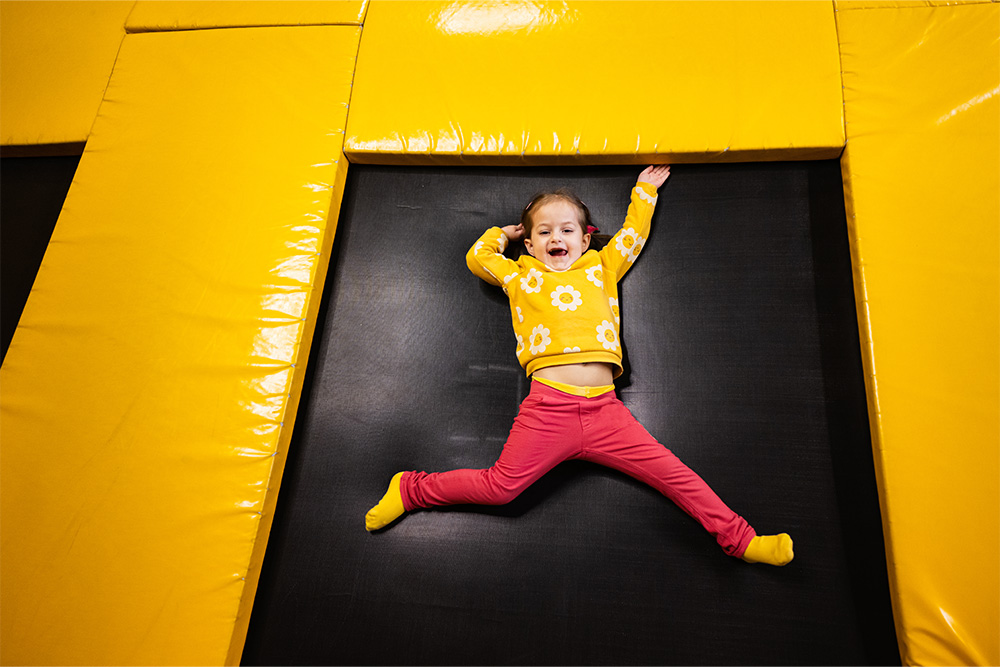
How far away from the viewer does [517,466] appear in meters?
1.60

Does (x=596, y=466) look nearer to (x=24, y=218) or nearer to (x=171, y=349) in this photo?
(x=171, y=349)

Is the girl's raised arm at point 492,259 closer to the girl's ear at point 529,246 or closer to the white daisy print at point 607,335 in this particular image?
the girl's ear at point 529,246

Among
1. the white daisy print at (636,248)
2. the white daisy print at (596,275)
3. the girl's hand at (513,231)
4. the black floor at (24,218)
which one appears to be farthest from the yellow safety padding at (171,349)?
the white daisy print at (636,248)

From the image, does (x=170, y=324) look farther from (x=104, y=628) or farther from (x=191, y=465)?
(x=104, y=628)

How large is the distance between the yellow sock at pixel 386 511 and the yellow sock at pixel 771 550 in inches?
38.7

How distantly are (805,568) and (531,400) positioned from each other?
886 mm

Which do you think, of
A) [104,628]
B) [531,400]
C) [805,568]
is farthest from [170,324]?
[805,568]

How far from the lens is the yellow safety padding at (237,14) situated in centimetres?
229

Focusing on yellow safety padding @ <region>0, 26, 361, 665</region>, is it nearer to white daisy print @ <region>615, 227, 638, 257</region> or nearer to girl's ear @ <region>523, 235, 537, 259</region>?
girl's ear @ <region>523, 235, 537, 259</region>

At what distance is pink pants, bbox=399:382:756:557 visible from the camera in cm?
160

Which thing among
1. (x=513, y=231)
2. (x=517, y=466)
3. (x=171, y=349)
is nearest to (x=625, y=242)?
(x=513, y=231)

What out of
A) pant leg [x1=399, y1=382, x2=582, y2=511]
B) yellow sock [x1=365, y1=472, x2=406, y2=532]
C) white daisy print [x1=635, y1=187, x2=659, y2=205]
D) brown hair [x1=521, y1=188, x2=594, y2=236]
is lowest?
yellow sock [x1=365, y1=472, x2=406, y2=532]

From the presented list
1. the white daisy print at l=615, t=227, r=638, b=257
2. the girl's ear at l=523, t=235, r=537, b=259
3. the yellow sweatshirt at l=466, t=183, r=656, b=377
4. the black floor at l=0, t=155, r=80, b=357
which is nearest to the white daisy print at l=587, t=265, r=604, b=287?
the yellow sweatshirt at l=466, t=183, r=656, b=377

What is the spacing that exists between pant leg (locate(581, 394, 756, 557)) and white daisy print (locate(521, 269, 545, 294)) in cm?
40
